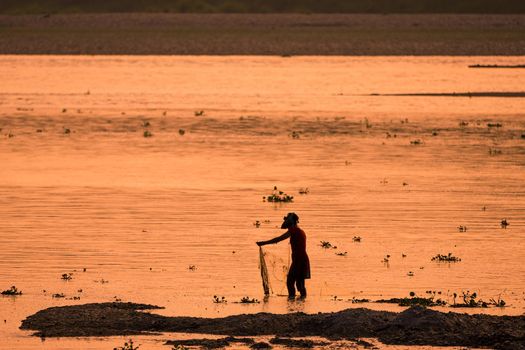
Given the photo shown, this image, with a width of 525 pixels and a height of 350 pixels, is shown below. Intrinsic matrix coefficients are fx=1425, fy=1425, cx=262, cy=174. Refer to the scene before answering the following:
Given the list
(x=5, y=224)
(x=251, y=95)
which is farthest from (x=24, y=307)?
(x=251, y=95)

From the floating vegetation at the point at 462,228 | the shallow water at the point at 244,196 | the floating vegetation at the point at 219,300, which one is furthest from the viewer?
the floating vegetation at the point at 462,228

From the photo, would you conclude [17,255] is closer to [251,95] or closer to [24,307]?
[24,307]

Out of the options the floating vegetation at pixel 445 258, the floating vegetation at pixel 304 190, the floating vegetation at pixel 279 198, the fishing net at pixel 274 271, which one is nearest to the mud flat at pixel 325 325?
the fishing net at pixel 274 271

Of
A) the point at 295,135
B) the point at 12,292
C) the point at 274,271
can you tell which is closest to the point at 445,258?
the point at 274,271

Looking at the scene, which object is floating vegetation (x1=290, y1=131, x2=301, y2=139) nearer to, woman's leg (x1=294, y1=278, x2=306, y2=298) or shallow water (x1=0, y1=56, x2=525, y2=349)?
shallow water (x1=0, y1=56, x2=525, y2=349)

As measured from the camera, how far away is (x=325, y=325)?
1848cm

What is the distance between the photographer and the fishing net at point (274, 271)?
2147 cm

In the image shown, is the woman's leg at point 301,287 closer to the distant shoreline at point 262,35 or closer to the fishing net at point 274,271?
the fishing net at point 274,271

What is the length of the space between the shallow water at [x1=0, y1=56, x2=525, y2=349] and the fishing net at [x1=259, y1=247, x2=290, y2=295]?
89mm

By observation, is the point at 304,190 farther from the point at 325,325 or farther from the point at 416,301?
the point at 325,325

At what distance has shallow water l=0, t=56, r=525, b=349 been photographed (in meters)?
22.3

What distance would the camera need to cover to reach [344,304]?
2069 centimetres

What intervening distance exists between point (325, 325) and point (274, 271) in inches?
212

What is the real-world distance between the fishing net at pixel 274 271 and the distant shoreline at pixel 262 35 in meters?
96.6
